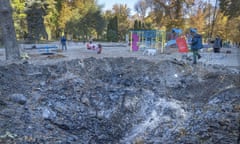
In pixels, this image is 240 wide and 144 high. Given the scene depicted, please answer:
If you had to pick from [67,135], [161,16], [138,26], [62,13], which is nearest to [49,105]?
[67,135]

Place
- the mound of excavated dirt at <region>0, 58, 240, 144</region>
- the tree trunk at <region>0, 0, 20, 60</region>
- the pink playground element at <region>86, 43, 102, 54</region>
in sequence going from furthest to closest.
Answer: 1. the pink playground element at <region>86, 43, 102, 54</region>
2. the tree trunk at <region>0, 0, 20, 60</region>
3. the mound of excavated dirt at <region>0, 58, 240, 144</region>

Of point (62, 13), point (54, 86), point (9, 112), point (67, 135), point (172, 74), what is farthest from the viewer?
point (62, 13)

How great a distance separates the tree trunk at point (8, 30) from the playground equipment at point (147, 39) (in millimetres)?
9941

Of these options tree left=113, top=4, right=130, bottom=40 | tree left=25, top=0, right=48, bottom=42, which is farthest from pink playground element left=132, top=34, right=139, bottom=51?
tree left=113, top=4, right=130, bottom=40

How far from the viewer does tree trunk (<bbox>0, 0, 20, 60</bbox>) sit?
12.1m

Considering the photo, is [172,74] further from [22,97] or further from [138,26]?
[138,26]

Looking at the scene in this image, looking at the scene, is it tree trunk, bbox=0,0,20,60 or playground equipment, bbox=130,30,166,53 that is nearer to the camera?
tree trunk, bbox=0,0,20,60

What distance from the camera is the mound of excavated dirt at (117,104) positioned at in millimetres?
5688

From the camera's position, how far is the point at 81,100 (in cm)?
858

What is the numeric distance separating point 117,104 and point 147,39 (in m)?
17.0

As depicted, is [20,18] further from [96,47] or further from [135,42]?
[135,42]

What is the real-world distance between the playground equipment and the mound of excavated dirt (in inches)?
347

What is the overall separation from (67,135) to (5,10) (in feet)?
26.1

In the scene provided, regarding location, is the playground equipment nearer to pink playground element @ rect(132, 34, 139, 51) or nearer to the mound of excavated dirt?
pink playground element @ rect(132, 34, 139, 51)
